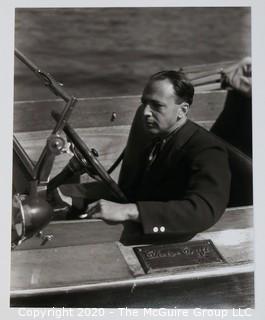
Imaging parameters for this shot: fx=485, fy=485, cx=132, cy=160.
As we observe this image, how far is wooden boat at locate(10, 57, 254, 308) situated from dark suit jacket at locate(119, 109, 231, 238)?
0.04 meters

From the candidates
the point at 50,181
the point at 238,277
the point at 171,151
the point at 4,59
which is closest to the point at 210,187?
the point at 171,151

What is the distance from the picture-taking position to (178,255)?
1.36 m

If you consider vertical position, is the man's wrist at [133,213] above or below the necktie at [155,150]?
below

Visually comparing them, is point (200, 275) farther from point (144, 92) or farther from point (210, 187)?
point (144, 92)

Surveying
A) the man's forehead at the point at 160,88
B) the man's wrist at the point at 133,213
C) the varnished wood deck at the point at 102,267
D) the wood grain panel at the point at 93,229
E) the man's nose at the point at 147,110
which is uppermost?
the man's forehead at the point at 160,88

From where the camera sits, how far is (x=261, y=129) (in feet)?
4.64

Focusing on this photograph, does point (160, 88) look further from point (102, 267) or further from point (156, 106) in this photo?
point (102, 267)

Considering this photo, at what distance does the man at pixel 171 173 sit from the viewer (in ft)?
4.42

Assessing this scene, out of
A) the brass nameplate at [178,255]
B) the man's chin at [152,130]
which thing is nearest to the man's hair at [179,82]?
the man's chin at [152,130]

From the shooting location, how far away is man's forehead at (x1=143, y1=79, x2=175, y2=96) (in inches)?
53.7
